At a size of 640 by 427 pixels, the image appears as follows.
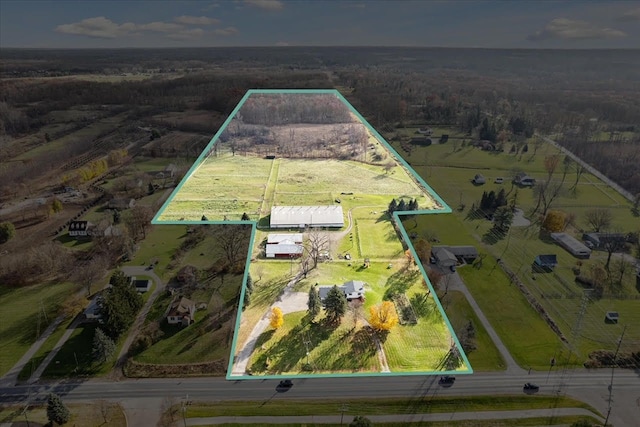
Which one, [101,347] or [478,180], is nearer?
[101,347]

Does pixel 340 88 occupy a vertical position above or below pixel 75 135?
above

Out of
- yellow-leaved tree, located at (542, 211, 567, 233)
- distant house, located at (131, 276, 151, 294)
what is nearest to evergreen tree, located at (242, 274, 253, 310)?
distant house, located at (131, 276, 151, 294)

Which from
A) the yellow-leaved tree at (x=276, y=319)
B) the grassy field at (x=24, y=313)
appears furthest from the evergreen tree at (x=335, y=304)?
the grassy field at (x=24, y=313)

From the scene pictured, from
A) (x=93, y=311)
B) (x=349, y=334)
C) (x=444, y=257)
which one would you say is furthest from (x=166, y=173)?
(x=349, y=334)

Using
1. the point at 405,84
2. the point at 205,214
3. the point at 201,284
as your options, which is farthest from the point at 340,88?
the point at 201,284

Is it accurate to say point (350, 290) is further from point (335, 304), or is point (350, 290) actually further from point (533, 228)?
point (533, 228)

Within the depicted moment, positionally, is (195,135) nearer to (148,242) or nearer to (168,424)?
(148,242)

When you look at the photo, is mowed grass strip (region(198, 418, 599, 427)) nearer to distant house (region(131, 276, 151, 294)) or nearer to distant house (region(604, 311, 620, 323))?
distant house (region(604, 311, 620, 323))
